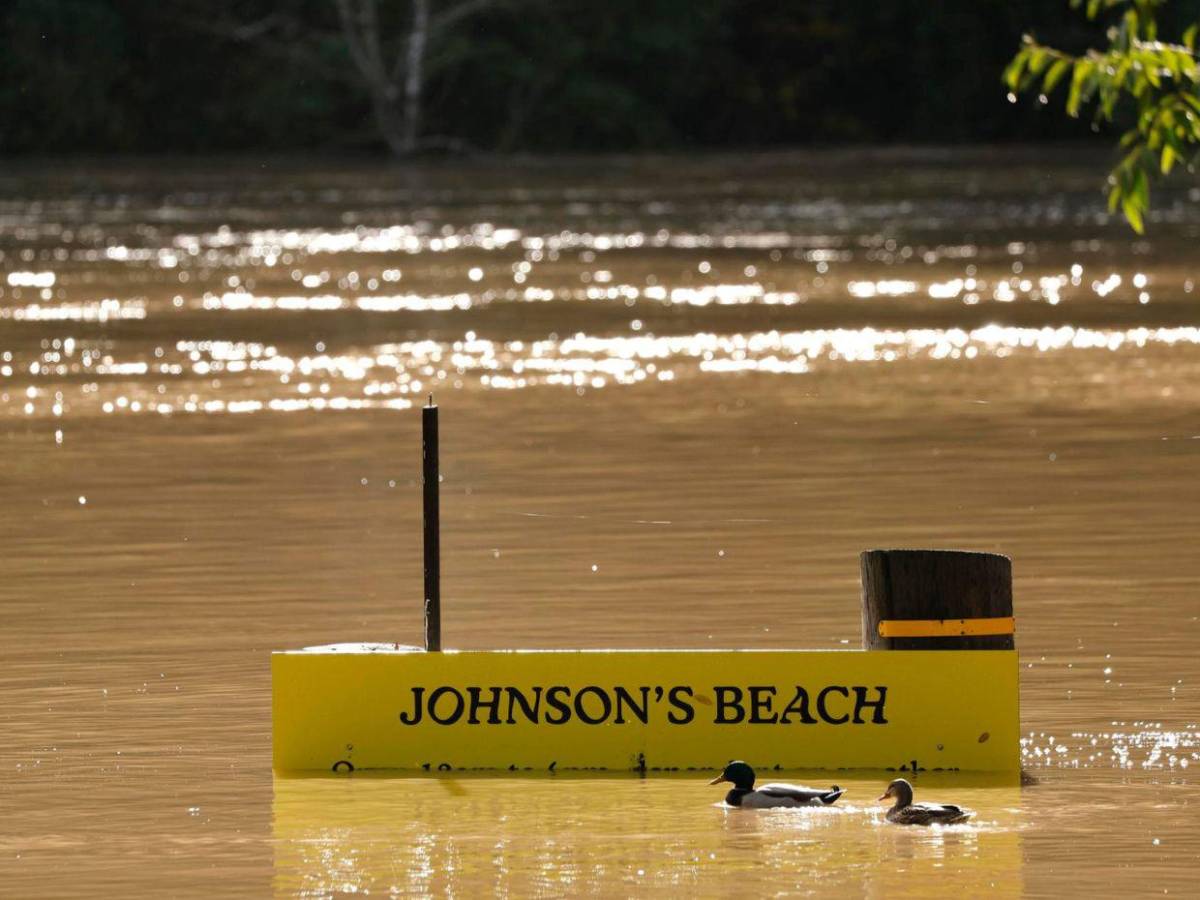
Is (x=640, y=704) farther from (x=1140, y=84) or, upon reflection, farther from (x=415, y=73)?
(x=415, y=73)

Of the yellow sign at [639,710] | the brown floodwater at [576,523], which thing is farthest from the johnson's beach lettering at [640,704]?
the brown floodwater at [576,523]

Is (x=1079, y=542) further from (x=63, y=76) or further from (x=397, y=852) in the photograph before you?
(x=63, y=76)

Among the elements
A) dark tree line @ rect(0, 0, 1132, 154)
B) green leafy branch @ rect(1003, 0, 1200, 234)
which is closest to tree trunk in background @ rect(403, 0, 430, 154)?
dark tree line @ rect(0, 0, 1132, 154)

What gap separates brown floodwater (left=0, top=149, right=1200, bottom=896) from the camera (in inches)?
416

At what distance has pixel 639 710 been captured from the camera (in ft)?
38.3

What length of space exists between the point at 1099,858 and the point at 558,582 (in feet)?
19.3

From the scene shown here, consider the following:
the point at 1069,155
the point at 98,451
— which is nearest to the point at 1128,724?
the point at 98,451

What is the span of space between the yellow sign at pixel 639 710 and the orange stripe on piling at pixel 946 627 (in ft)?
0.59

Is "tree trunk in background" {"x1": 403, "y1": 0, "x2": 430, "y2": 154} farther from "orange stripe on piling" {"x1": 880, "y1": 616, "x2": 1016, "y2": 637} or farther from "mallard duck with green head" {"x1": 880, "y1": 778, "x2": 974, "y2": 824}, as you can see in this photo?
"mallard duck with green head" {"x1": 880, "y1": 778, "x2": 974, "y2": 824}

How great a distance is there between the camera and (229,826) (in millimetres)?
10867

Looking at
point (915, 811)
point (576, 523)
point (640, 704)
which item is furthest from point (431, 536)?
point (576, 523)

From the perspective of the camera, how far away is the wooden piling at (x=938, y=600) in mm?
11617

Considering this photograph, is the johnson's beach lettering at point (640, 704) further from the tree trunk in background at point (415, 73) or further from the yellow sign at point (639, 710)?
the tree trunk in background at point (415, 73)

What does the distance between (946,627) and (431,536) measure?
1.75 metres
